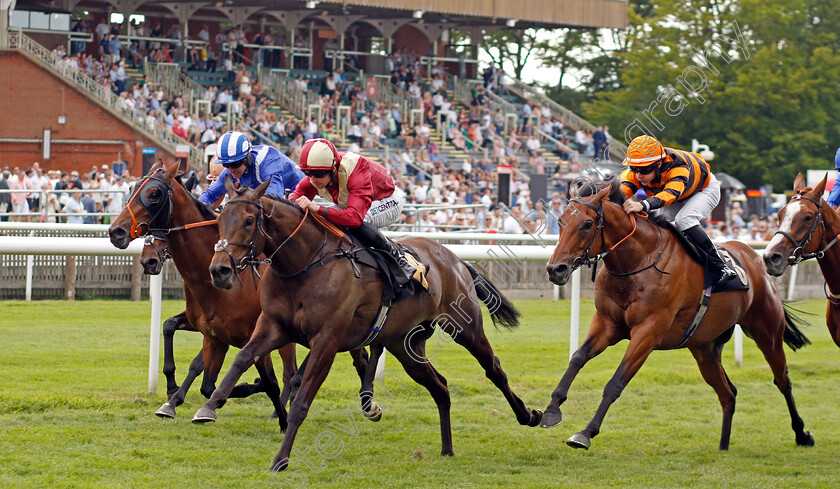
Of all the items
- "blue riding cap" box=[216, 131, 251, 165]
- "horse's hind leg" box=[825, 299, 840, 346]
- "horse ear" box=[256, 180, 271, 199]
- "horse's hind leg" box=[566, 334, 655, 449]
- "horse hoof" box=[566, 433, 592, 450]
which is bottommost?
"horse hoof" box=[566, 433, 592, 450]

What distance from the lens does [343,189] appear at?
19.8 ft

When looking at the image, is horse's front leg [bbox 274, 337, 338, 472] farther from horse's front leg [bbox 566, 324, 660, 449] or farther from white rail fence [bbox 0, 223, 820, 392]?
white rail fence [bbox 0, 223, 820, 392]

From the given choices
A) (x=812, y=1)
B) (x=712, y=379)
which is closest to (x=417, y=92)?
(x=812, y=1)

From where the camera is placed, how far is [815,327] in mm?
14602

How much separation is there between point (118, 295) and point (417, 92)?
1577cm

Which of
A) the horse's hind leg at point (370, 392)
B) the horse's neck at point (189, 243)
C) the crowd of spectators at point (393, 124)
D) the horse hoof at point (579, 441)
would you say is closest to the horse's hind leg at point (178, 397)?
the horse's neck at point (189, 243)

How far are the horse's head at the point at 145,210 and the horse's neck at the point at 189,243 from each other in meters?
0.07

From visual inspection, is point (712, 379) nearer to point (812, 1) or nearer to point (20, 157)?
point (20, 157)

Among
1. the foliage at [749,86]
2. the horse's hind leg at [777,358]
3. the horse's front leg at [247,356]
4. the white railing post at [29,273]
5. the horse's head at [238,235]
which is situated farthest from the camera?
the foliage at [749,86]

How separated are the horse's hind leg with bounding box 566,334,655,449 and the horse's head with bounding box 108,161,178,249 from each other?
2772 mm

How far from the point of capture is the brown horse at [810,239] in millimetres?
6504

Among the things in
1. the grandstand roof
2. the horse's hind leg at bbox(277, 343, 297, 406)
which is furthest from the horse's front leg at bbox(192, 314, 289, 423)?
the grandstand roof

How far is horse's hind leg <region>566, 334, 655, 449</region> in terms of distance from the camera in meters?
5.82

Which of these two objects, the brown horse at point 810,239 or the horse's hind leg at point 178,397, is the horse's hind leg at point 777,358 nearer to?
the brown horse at point 810,239
